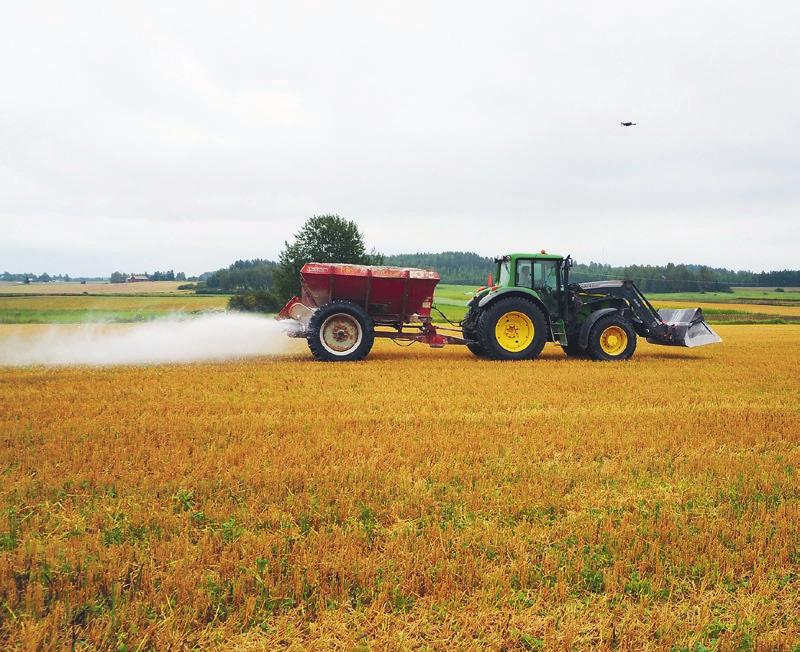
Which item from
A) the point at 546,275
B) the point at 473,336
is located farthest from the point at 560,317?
the point at 473,336

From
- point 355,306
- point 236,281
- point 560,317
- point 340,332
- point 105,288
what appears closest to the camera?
point 355,306

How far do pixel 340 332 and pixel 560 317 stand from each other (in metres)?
5.29

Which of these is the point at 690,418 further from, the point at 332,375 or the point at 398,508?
the point at 332,375

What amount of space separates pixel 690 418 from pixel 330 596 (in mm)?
6237

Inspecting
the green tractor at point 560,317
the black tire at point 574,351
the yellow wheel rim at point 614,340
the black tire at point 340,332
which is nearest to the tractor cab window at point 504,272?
the green tractor at point 560,317

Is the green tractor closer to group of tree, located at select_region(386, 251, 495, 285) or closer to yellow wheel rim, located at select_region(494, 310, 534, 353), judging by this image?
yellow wheel rim, located at select_region(494, 310, 534, 353)

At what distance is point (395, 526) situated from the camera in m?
4.32

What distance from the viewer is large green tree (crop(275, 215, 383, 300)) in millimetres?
46438

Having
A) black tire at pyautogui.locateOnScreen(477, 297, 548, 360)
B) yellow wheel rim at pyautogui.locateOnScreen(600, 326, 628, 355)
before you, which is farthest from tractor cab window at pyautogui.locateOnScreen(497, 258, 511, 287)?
yellow wheel rim at pyautogui.locateOnScreen(600, 326, 628, 355)

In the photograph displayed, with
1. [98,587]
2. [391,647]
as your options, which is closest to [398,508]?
[391,647]

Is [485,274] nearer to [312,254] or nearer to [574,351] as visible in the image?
[312,254]

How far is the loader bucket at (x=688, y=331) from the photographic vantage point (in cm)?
1476

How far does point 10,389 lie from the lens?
9.82 m

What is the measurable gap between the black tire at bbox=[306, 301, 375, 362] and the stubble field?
4.86 metres
